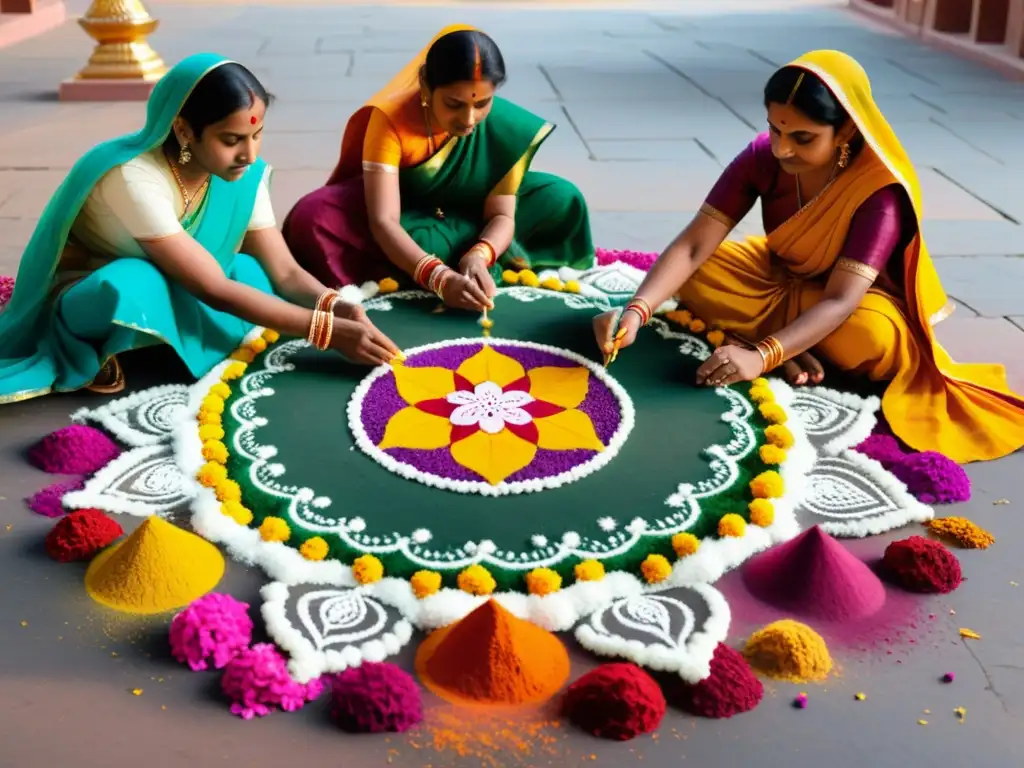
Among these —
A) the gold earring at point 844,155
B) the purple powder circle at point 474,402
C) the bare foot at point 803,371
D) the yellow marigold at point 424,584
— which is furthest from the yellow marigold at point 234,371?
the gold earring at point 844,155

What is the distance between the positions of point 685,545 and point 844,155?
1.26m

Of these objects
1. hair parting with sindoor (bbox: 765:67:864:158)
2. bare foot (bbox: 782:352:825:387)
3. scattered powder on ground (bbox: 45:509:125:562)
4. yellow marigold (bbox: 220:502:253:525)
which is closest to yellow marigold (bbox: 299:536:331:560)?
yellow marigold (bbox: 220:502:253:525)

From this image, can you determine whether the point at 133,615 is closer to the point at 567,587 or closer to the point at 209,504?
the point at 209,504

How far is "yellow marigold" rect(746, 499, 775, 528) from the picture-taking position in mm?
2369

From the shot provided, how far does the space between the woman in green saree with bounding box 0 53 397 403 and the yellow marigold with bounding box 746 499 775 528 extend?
1.14 meters


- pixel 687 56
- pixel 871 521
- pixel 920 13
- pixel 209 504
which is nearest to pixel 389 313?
pixel 209 504

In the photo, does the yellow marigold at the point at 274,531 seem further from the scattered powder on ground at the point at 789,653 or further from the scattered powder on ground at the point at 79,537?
the scattered powder on ground at the point at 789,653

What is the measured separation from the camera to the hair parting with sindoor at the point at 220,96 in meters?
2.71

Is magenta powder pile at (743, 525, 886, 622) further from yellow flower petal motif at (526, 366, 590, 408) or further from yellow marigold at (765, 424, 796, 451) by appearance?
yellow flower petal motif at (526, 366, 590, 408)

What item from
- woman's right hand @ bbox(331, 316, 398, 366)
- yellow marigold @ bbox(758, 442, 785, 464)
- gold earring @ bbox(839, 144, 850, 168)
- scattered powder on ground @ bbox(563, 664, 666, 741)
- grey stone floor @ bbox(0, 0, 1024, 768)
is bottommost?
grey stone floor @ bbox(0, 0, 1024, 768)

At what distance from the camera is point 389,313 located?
3402 mm

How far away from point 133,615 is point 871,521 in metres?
1.62

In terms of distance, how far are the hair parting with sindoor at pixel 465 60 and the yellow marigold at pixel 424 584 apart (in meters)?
1.59

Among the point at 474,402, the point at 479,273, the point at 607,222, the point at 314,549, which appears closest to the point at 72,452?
the point at 314,549
